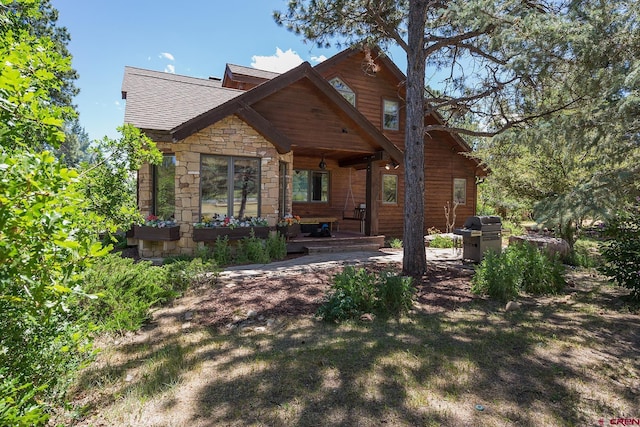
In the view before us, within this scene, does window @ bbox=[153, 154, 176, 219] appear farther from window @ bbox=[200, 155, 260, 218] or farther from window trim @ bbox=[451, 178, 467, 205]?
window trim @ bbox=[451, 178, 467, 205]

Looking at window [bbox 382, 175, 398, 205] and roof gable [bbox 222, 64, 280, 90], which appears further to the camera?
window [bbox 382, 175, 398, 205]

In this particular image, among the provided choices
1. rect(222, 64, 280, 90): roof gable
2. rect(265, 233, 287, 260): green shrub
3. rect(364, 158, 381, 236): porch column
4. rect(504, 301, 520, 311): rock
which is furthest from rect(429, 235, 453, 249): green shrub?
rect(222, 64, 280, 90): roof gable

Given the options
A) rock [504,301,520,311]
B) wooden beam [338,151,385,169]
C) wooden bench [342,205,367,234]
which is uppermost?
wooden beam [338,151,385,169]

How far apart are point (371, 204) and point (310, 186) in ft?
9.53

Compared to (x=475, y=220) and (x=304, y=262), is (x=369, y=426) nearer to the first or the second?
(x=304, y=262)

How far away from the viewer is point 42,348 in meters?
2.57

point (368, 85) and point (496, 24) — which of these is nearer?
point (496, 24)

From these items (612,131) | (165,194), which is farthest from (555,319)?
(165,194)

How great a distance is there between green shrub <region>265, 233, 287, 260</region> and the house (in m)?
0.82

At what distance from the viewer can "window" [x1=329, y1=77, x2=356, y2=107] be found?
14367 millimetres

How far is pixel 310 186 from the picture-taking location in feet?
45.6

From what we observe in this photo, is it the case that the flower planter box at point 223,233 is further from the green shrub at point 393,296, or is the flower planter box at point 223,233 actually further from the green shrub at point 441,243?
the green shrub at point 441,243

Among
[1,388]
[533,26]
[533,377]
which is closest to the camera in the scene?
[1,388]

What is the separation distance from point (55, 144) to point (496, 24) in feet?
25.6
